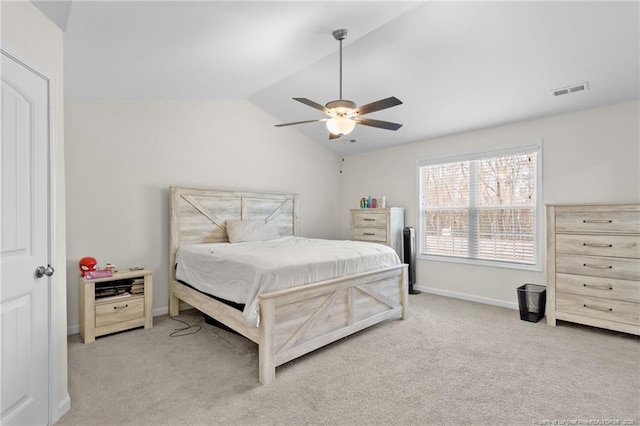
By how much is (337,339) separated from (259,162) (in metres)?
3.08

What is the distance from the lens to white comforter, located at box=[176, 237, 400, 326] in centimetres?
257

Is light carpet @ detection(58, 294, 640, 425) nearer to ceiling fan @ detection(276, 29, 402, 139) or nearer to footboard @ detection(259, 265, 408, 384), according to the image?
footboard @ detection(259, 265, 408, 384)

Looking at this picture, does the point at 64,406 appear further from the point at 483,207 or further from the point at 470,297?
the point at 483,207

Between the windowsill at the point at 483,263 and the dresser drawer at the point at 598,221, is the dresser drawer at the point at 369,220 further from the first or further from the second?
the dresser drawer at the point at 598,221

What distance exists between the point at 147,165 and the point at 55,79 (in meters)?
2.13

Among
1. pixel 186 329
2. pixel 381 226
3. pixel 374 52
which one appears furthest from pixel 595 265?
pixel 186 329

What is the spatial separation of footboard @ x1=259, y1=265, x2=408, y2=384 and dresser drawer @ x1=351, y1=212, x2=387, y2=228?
143cm

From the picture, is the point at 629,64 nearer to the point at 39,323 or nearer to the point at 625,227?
the point at 625,227

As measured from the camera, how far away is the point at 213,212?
14.4 feet

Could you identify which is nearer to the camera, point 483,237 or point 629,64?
point 629,64

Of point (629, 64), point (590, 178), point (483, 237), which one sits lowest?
point (483, 237)

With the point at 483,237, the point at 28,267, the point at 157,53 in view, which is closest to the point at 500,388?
the point at 483,237

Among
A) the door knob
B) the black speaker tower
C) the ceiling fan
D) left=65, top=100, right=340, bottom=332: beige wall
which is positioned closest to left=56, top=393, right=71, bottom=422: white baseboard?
the door knob

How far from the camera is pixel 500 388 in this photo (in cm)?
230
